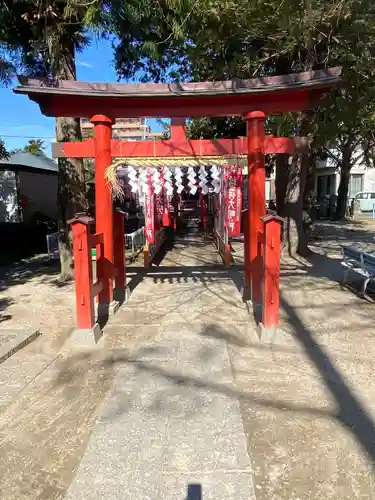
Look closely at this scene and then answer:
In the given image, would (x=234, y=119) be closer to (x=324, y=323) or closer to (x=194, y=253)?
(x=194, y=253)

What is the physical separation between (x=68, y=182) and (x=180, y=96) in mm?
3958

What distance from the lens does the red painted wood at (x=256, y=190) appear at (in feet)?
19.8

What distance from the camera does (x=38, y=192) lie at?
1853 cm

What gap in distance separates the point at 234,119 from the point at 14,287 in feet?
35.6

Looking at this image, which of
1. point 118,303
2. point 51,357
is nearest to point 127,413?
point 51,357

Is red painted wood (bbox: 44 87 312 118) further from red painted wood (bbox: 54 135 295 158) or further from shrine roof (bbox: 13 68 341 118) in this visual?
red painted wood (bbox: 54 135 295 158)

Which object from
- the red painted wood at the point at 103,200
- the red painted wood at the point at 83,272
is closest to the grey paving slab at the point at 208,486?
the red painted wood at the point at 83,272

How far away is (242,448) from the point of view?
307 centimetres

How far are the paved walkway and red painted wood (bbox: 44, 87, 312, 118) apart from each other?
3.00 metres

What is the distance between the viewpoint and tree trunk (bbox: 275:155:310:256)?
1084 centimetres

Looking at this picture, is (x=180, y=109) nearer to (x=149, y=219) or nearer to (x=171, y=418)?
(x=171, y=418)

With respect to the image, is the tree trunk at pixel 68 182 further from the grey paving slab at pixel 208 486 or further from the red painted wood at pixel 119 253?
the grey paving slab at pixel 208 486

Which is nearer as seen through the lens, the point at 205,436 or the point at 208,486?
the point at 208,486

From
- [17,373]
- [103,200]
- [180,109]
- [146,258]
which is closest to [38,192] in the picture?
[146,258]
